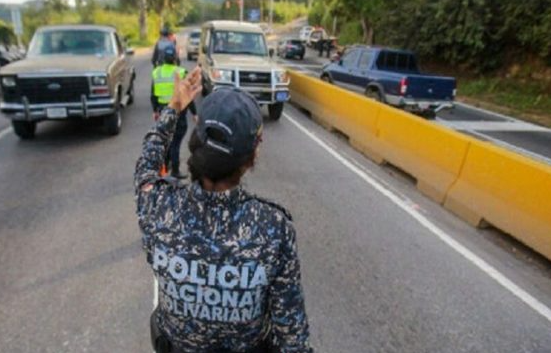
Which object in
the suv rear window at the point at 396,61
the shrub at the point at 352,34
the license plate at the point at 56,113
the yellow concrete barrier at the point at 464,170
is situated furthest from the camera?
the shrub at the point at 352,34

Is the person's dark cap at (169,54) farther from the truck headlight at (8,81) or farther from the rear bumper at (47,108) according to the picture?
the truck headlight at (8,81)

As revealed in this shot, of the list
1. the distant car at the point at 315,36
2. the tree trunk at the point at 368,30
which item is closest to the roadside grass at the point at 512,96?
the tree trunk at the point at 368,30

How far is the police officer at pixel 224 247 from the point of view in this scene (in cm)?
159

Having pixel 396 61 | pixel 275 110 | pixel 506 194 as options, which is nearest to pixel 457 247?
pixel 506 194

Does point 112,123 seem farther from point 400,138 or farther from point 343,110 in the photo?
point 400,138

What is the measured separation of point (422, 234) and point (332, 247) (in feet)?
4.11

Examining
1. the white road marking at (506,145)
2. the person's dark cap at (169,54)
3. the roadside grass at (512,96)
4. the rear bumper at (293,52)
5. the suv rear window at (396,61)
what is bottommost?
the rear bumper at (293,52)

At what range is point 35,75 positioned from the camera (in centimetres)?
887

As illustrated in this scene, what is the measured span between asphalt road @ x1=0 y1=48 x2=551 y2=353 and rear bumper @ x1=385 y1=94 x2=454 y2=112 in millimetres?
4996

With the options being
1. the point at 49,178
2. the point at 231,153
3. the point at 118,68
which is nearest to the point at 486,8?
the point at 118,68

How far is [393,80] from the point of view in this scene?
42.3 ft

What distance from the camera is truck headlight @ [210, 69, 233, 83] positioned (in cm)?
1191

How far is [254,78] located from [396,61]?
15.7 ft

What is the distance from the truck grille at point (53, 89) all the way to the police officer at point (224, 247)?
819 cm
